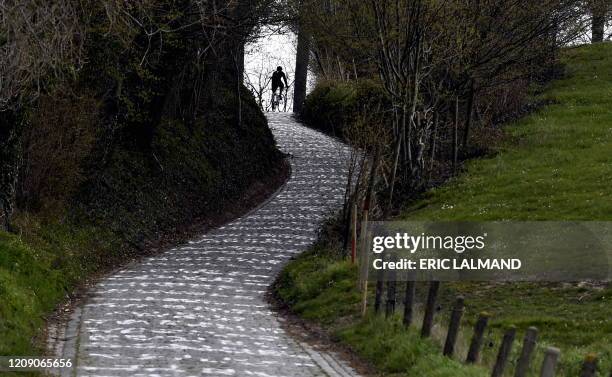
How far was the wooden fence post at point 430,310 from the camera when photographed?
47.4 feet

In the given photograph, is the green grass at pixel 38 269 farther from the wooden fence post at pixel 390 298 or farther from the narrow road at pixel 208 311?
the wooden fence post at pixel 390 298

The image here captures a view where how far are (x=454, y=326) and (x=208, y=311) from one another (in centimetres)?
590

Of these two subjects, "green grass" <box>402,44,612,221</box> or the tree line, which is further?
the tree line

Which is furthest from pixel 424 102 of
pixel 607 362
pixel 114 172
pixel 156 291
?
pixel 607 362

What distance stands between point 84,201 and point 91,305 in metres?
6.77

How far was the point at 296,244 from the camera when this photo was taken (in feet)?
86.1

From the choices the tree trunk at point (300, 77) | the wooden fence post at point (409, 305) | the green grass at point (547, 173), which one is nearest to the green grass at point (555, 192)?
the green grass at point (547, 173)

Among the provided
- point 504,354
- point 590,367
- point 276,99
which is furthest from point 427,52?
point 276,99

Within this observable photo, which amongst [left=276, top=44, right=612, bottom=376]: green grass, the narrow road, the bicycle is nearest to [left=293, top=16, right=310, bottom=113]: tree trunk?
the bicycle

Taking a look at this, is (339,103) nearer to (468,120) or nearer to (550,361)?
(468,120)

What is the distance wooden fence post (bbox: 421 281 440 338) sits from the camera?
1444 cm

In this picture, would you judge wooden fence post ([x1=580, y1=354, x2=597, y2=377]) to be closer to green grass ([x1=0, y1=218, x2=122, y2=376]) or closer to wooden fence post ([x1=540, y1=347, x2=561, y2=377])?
wooden fence post ([x1=540, y1=347, x2=561, y2=377])

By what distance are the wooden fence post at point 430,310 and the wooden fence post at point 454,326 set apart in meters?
0.66

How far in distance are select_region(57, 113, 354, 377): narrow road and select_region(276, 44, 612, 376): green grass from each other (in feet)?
3.01
